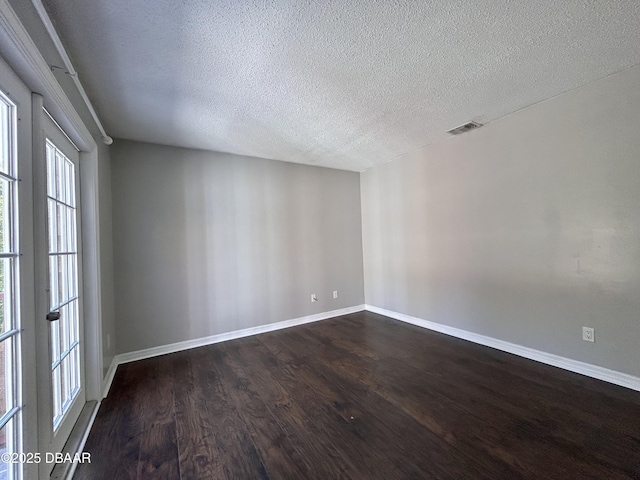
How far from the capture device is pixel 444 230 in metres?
3.37

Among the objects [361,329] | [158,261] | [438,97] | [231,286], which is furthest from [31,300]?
[361,329]

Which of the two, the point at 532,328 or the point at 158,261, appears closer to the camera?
the point at 532,328

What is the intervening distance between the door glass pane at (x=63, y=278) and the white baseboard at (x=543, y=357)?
3682 mm

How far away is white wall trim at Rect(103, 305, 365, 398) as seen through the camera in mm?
2711

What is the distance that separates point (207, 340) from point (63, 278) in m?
1.87

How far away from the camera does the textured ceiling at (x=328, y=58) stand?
4.61 ft

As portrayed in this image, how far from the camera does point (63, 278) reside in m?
1.72

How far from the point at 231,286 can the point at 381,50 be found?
300cm

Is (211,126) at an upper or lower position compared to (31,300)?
upper

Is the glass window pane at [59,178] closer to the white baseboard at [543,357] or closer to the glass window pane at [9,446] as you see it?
the glass window pane at [9,446]

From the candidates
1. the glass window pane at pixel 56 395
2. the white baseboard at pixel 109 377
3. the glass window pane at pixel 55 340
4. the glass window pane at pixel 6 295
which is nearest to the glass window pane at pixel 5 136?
the glass window pane at pixel 6 295

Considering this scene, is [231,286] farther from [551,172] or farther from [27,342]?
[551,172]

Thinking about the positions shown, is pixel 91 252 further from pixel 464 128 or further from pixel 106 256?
pixel 464 128

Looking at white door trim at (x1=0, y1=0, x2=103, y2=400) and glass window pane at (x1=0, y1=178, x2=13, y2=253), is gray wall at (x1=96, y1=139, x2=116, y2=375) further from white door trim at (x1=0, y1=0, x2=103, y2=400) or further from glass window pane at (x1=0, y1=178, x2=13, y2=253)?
glass window pane at (x1=0, y1=178, x2=13, y2=253)
